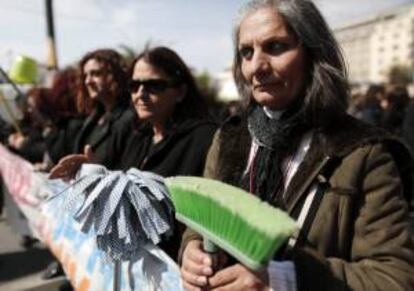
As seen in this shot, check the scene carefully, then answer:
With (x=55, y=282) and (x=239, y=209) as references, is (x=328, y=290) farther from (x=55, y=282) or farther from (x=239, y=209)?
(x=55, y=282)

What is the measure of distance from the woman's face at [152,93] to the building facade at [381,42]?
12545 cm

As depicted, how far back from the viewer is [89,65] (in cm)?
461

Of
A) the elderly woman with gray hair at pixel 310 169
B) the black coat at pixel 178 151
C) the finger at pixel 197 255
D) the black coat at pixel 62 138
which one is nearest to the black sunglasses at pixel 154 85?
the black coat at pixel 178 151

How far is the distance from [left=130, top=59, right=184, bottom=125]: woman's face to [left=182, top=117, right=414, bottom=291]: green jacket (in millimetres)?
1598

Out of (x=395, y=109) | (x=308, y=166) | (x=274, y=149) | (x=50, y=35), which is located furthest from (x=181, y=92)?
(x=50, y=35)

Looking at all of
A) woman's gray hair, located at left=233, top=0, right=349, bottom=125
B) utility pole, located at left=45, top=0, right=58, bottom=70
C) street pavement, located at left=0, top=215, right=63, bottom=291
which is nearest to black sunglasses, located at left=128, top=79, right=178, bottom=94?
woman's gray hair, located at left=233, top=0, right=349, bottom=125

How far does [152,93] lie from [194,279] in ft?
6.15

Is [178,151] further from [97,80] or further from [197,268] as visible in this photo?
[97,80]

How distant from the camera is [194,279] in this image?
1.57 metres

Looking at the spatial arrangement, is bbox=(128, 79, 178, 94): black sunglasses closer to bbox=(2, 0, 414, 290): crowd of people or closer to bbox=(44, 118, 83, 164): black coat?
bbox=(2, 0, 414, 290): crowd of people

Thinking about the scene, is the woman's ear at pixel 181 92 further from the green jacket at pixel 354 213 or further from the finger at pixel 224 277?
the finger at pixel 224 277

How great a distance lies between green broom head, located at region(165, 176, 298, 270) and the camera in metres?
1.29

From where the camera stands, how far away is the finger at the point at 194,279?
153 centimetres

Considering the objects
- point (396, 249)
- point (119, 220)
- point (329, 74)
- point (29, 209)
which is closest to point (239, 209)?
point (396, 249)
